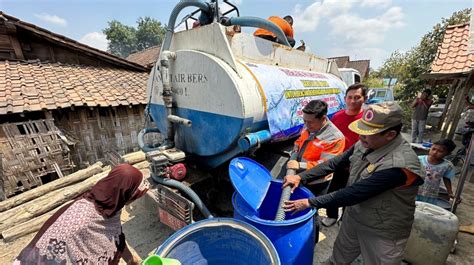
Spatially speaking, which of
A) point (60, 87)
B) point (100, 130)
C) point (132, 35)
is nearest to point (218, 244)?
point (100, 130)

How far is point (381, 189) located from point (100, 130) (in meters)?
7.56

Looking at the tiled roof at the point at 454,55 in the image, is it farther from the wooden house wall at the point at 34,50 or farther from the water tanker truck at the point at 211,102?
the wooden house wall at the point at 34,50

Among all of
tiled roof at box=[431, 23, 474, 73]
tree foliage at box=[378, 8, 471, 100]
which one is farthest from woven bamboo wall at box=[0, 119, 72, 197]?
tree foliage at box=[378, 8, 471, 100]

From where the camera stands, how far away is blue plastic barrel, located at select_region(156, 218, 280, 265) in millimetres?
1603

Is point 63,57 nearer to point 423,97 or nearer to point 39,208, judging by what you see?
point 39,208

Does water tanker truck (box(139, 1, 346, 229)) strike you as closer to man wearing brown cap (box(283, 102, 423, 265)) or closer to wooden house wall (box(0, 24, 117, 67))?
man wearing brown cap (box(283, 102, 423, 265))

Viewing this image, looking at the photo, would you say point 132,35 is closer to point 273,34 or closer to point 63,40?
point 63,40

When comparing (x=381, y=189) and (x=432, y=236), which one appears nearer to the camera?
(x=381, y=189)

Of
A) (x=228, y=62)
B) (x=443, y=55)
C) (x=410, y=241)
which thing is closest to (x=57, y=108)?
(x=228, y=62)

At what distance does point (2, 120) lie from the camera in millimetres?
5234

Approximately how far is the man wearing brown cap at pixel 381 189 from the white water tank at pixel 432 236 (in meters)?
1.06

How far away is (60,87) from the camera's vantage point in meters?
6.43

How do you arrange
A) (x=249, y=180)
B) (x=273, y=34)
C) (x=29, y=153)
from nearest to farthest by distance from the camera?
(x=249, y=180)
(x=273, y=34)
(x=29, y=153)

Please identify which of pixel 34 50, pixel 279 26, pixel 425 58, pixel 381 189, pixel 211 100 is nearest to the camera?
pixel 381 189
